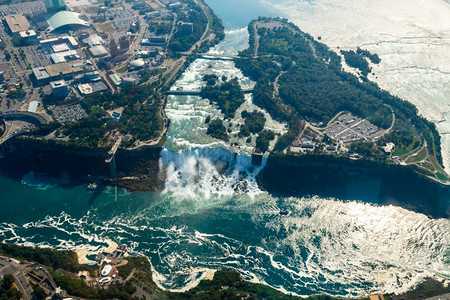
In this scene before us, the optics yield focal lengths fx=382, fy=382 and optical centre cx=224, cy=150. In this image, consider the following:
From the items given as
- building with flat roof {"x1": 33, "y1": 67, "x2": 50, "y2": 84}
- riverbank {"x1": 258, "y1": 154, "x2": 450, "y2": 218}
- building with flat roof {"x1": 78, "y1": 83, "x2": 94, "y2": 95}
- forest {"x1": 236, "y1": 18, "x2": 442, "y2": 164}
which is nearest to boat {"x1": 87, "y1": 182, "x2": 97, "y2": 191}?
building with flat roof {"x1": 78, "y1": 83, "x2": 94, "y2": 95}

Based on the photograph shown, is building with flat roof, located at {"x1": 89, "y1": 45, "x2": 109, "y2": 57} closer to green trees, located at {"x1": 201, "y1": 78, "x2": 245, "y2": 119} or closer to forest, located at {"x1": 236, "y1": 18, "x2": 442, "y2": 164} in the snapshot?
green trees, located at {"x1": 201, "y1": 78, "x2": 245, "y2": 119}

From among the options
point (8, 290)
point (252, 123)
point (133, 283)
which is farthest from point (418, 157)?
point (8, 290)

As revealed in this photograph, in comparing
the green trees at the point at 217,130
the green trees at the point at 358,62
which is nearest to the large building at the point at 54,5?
the green trees at the point at 217,130

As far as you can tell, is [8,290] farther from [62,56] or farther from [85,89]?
[62,56]

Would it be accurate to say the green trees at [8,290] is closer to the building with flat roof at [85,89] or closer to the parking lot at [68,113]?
the parking lot at [68,113]

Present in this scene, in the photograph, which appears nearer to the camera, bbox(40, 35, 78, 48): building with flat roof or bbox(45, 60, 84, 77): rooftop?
bbox(45, 60, 84, 77): rooftop

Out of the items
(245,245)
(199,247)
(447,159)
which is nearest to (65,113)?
(199,247)
